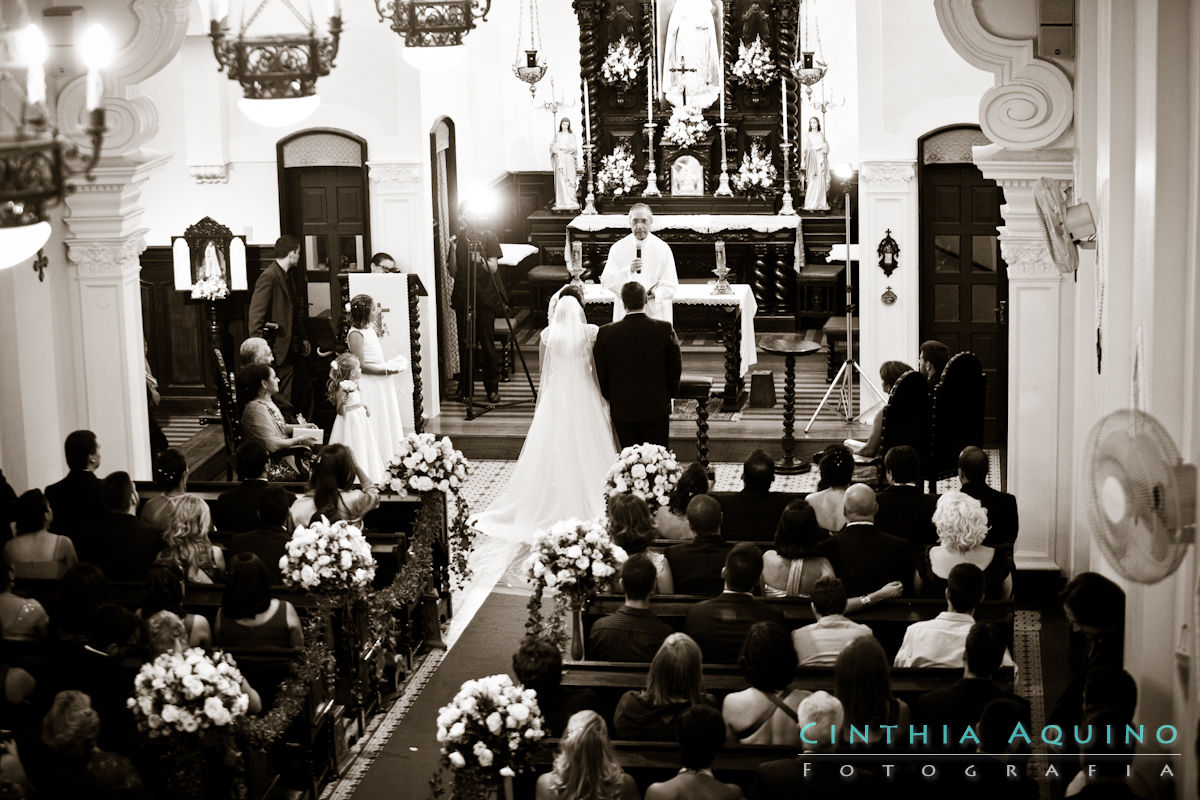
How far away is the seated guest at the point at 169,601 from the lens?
7320mm

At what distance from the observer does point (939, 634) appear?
7.25 metres

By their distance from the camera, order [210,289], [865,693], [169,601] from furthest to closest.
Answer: [210,289] < [169,601] < [865,693]

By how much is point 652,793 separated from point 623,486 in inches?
171

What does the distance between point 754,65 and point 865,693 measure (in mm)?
14979

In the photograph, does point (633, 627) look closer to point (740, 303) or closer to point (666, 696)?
point (666, 696)

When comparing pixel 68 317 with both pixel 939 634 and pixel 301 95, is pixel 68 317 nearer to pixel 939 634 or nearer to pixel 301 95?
pixel 301 95

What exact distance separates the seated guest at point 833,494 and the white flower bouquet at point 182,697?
147 inches

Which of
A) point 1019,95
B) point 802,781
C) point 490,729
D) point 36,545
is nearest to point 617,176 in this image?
point 1019,95

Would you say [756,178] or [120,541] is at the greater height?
[756,178]

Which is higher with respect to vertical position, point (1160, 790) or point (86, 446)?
point (86, 446)

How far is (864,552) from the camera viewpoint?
8.22 metres

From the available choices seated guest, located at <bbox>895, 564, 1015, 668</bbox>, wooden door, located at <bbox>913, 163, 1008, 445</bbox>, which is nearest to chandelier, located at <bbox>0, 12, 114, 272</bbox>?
seated guest, located at <bbox>895, 564, 1015, 668</bbox>

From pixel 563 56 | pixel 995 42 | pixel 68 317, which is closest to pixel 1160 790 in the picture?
pixel 995 42

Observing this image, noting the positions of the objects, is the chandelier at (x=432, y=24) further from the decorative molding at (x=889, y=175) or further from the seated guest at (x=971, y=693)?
the decorative molding at (x=889, y=175)
